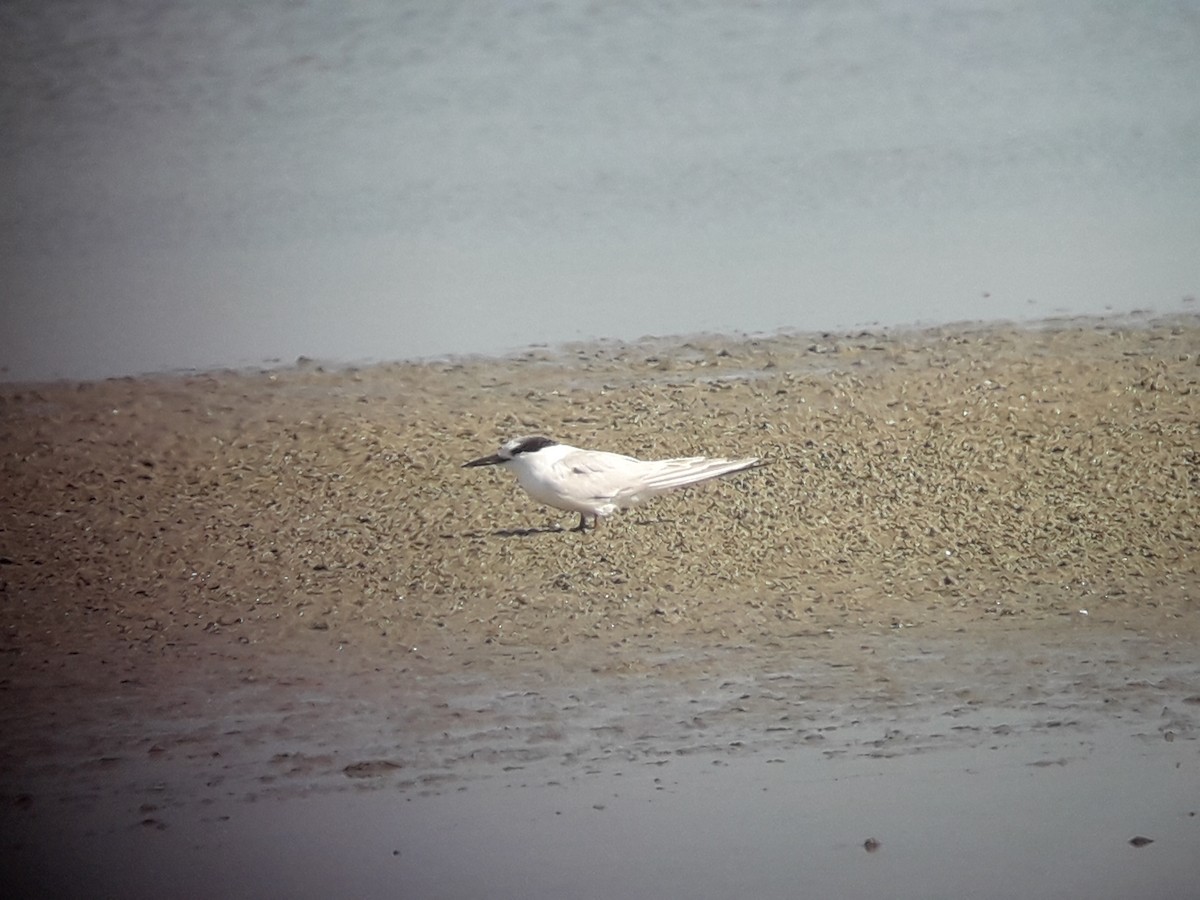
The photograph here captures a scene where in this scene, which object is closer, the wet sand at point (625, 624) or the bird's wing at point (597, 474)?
the wet sand at point (625, 624)

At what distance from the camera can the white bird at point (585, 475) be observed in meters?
2.81

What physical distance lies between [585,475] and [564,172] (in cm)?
62

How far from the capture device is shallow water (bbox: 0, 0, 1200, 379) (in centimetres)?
292

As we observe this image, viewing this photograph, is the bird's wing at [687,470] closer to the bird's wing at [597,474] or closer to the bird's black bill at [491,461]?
the bird's wing at [597,474]

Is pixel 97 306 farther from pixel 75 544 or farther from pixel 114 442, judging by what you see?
pixel 75 544

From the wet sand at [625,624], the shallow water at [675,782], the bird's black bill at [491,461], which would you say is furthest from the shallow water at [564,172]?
the shallow water at [675,782]

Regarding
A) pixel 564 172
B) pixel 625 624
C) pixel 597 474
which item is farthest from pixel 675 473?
pixel 564 172

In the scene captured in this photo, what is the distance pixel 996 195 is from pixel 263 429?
1513mm

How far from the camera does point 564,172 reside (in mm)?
2998

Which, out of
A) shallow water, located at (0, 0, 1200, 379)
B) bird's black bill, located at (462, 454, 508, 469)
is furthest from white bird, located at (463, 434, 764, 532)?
shallow water, located at (0, 0, 1200, 379)

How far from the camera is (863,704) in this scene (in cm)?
260

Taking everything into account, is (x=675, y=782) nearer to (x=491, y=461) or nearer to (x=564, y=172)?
(x=491, y=461)

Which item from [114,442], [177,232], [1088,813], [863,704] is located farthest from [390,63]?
[1088,813]

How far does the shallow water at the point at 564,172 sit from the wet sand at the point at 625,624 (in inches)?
4.1
